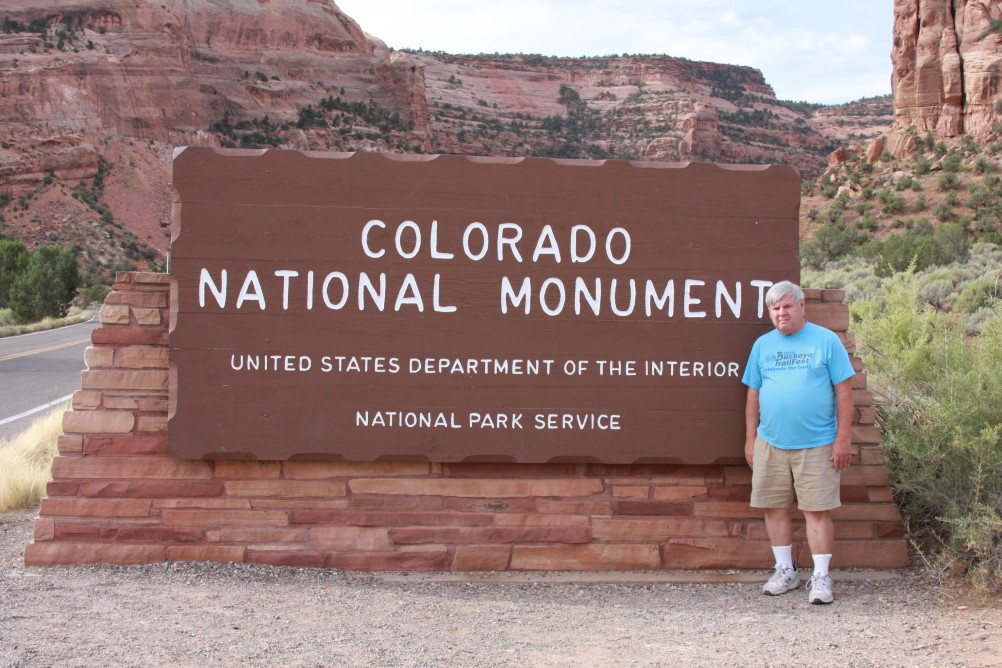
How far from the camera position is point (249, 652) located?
11.9 feet

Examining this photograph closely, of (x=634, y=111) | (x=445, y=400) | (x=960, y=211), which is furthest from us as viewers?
(x=634, y=111)

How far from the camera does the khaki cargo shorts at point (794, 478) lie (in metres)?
4.37

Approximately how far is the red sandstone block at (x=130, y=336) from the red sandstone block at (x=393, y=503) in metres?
1.29

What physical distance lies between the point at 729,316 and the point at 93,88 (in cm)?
7232

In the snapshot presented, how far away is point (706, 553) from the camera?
15.6 ft

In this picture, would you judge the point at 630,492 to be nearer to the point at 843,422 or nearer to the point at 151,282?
the point at 843,422

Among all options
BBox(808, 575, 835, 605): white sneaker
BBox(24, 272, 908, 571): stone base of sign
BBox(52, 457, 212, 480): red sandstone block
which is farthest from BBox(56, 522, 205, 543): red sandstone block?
BBox(808, 575, 835, 605): white sneaker

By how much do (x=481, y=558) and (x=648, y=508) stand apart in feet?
2.92

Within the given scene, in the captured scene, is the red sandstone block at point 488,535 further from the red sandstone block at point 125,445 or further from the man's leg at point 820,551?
the red sandstone block at point 125,445

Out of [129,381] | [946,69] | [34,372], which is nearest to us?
[129,381]

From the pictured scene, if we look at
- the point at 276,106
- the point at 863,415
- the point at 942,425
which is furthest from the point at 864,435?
the point at 276,106

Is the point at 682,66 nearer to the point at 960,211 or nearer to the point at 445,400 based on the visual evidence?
the point at 960,211

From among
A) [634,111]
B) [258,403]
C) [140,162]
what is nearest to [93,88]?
[140,162]

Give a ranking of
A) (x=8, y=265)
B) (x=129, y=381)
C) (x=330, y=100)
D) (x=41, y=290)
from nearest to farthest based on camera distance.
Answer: (x=129, y=381) < (x=41, y=290) < (x=8, y=265) < (x=330, y=100)
